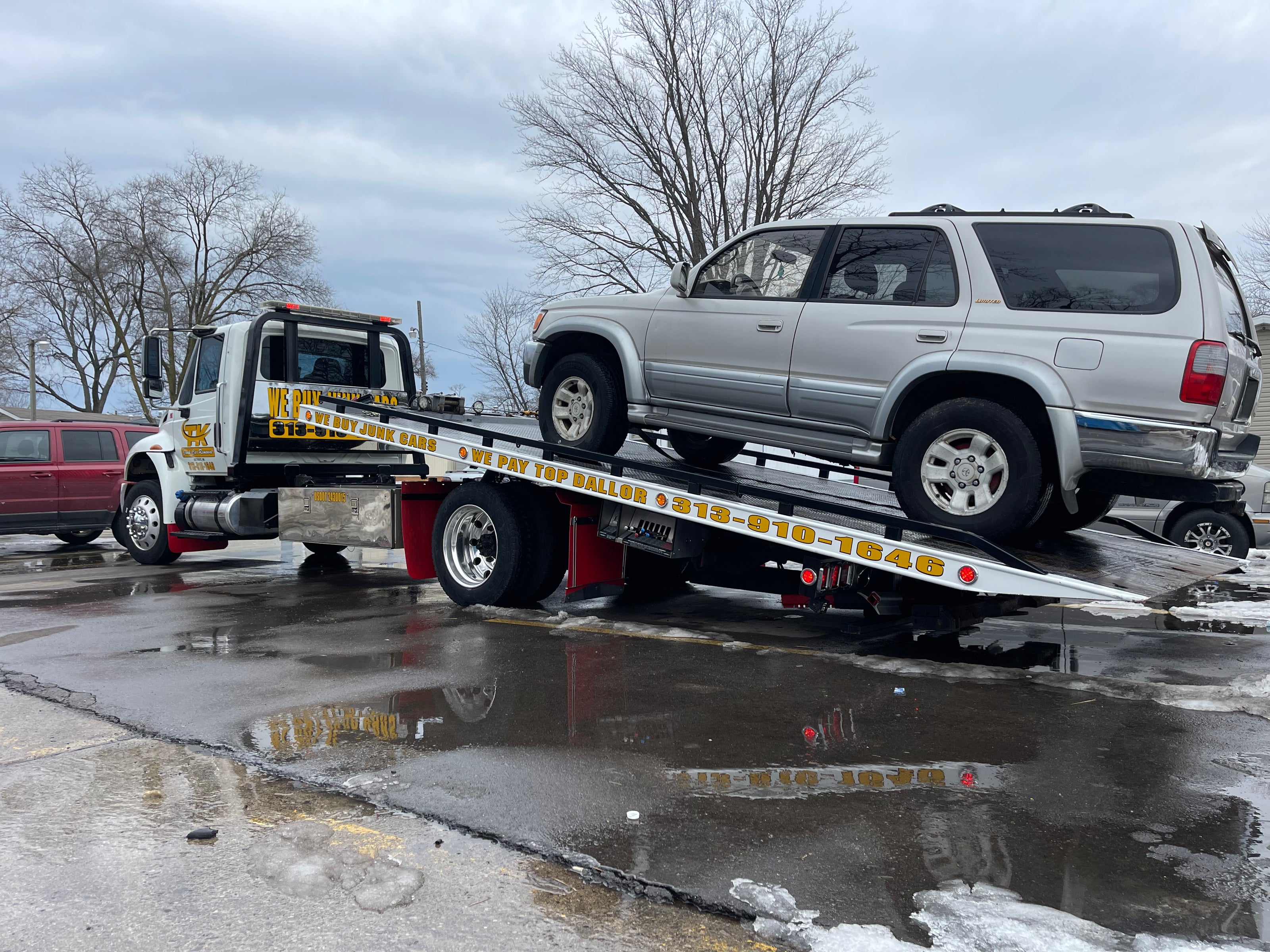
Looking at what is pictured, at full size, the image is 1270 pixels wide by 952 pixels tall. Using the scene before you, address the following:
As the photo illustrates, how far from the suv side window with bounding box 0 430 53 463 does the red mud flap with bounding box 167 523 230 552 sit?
12.9 feet

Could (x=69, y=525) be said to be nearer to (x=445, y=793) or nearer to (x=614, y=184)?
(x=445, y=793)

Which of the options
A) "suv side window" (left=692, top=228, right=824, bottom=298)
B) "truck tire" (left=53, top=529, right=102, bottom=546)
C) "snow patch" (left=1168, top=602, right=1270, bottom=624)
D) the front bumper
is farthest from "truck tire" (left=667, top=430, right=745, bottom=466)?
"truck tire" (left=53, top=529, right=102, bottom=546)

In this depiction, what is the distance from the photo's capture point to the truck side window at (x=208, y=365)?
10.5 m

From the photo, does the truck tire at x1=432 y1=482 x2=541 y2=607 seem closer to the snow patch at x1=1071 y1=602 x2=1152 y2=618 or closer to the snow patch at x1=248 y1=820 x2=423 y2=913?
the snow patch at x1=248 y1=820 x2=423 y2=913

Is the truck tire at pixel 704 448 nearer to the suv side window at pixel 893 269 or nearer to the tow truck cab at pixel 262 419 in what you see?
the suv side window at pixel 893 269

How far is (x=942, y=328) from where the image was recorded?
5.59m

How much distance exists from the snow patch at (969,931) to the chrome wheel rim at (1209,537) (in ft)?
34.3

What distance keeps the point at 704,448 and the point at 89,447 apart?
34.0ft

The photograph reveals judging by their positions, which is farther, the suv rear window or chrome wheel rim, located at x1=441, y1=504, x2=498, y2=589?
chrome wheel rim, located at x1=441, y1=504, x2=498, y2=589

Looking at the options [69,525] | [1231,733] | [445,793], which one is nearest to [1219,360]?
[1231,733]

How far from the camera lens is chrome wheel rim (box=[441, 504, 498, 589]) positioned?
26.4 feet

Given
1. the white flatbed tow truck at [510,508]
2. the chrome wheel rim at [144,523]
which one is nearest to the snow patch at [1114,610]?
the white flatbed tow truck at [510,508]

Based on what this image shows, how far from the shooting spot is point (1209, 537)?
1201cm

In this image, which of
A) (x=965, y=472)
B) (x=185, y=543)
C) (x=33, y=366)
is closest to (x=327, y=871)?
(x=965, y=472)
